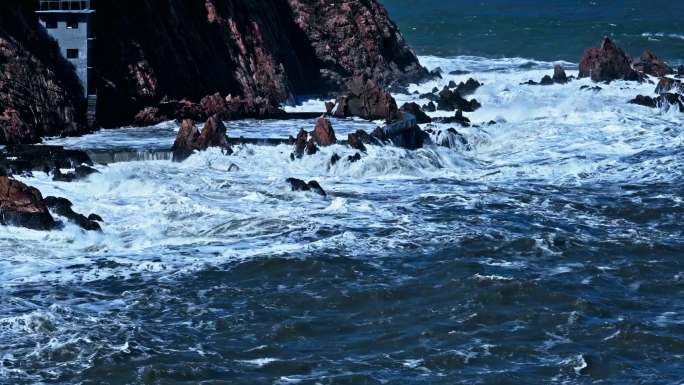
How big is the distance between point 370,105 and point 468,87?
16.5m

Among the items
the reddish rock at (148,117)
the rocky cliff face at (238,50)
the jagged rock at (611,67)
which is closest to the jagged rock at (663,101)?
the jagged rock at (611,67)

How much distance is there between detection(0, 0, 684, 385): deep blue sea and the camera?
30359 millimetres

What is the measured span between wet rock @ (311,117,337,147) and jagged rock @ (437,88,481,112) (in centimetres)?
1603

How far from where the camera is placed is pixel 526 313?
33.5 meters

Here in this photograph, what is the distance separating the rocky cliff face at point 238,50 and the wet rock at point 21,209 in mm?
17637

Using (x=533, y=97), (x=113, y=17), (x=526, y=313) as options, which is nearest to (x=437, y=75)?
(x=533, y=97)

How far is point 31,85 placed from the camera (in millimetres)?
55219

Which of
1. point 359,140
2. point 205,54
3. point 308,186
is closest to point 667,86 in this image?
point 205,54

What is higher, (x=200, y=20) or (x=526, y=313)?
(x=200, y=20)

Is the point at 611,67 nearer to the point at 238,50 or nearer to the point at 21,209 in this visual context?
the point at 238,50

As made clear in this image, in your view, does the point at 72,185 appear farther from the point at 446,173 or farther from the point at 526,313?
the point at 526,313

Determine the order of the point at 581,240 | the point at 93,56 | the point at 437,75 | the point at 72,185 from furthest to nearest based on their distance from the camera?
the point at 437,75 → the point at 93,56 → the point at 72,185 → the point at 581,240

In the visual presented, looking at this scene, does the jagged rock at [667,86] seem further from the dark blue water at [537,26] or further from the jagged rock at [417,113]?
the dark blue water at [537,26]

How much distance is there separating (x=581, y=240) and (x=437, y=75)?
46739 millimetres
